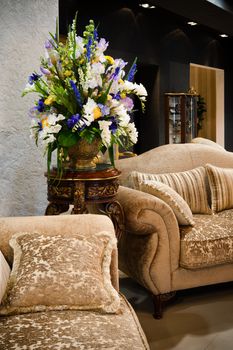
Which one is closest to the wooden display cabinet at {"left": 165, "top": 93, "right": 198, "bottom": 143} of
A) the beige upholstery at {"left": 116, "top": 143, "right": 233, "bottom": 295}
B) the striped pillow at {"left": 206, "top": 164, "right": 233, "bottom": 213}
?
the striped pillow at {"left": 206, "top": 164, "right": 233, "bottom": 213}

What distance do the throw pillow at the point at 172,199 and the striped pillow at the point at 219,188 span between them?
56 centimetres

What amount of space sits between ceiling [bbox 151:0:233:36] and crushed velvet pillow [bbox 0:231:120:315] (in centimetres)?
487

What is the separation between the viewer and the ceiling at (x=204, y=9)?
6.47 metres

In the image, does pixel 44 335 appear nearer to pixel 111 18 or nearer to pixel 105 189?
pixel 105 189

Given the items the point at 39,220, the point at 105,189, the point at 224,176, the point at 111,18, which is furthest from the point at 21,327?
the point at 111,18

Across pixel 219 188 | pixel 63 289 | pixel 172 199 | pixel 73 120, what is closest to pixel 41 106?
pixel 73 120

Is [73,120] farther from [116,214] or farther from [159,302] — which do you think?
[159,302]

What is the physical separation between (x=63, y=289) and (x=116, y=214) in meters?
1.04

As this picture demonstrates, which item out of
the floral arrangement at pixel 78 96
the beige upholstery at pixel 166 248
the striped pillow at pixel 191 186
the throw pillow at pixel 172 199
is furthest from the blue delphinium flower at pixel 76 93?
the striped pillow at pixel 191 186

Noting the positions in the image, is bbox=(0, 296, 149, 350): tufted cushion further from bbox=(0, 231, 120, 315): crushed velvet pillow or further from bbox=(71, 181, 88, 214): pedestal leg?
bbox=(71, 181, 88, 214): pedestal leg

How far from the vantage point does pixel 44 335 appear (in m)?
1.70

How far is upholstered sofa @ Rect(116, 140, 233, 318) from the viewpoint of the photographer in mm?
3031

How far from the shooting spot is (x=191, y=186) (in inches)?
144

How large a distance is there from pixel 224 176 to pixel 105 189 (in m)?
1.33
